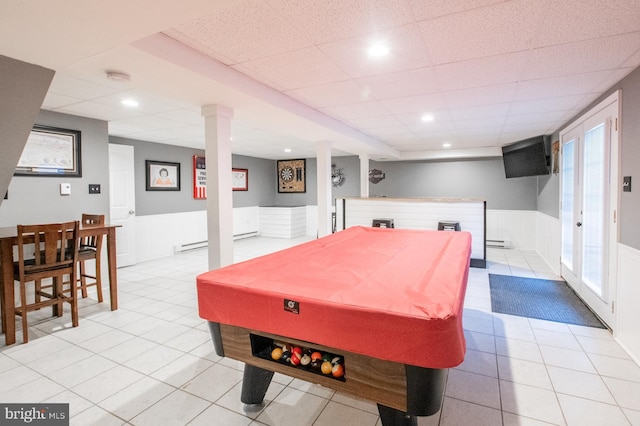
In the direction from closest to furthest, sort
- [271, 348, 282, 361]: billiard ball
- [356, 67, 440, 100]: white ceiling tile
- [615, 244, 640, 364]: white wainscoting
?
[271, 348, 282, 361]: billiard ball < [615, 244, 640, 364]: white wainscoting < [356, 67, 440, 100]: white ceiling tile

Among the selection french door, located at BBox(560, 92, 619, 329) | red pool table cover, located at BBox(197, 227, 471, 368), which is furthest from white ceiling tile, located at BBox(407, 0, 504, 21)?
french door, located at BBox(560, 92, 619, 329)

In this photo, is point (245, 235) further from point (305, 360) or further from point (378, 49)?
point (305, 360)

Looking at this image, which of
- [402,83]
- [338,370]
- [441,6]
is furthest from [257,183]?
[338,370]

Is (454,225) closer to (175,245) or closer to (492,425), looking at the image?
(492,425)

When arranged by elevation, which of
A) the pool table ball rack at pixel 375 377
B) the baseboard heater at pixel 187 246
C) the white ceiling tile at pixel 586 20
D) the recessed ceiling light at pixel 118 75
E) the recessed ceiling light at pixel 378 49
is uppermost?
the recessed ceiling light at pixel 378 49

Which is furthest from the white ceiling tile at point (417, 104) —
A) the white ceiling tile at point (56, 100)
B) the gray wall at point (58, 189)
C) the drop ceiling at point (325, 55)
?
the gray wall at point (58, 189)

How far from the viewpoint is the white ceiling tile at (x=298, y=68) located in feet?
8.08

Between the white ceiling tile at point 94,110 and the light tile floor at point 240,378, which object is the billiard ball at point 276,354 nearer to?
the light tile floor at point 240,378

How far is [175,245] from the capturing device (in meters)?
6.96

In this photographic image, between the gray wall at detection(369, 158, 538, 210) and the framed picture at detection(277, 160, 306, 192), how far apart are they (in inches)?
83.6

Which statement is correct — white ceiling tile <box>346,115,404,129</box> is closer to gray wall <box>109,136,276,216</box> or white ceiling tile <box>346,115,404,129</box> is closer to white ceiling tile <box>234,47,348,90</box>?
white ceiling tile <box>234,47,348,90</box>

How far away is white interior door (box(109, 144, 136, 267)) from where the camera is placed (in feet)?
18.5

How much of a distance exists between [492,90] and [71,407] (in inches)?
171

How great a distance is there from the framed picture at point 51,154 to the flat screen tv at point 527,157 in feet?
24.3
